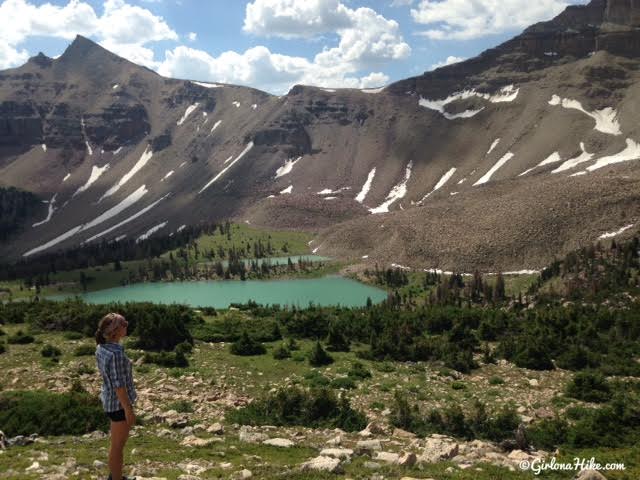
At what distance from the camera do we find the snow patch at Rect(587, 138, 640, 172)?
13400 cm

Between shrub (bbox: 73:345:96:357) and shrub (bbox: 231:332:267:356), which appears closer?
shrub (bbox: 73:345:96:357)

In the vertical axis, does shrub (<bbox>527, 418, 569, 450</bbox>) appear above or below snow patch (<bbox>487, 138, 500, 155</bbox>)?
below

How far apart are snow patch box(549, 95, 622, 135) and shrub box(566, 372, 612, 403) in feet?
486

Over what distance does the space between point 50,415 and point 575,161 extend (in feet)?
512

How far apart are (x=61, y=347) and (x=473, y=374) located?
27.1 meters

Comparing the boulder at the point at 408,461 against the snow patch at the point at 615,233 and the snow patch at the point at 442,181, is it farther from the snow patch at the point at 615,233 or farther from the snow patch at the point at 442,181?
the snow patch at the point at 442,181

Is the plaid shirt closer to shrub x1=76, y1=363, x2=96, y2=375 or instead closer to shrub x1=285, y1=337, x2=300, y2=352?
shrub x1=76, y1=363, x2=96, y2=375

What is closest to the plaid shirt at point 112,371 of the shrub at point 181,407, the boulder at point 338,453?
the boulder at point 338,453

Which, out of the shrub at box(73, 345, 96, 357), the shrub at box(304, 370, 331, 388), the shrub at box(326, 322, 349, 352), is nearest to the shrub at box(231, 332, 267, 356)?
the shrub at box(304, 370, 331, 388)

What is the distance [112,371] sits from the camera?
447 inches

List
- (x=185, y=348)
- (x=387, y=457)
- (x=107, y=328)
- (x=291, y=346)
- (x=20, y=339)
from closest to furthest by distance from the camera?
1. (x=107, y=328)
2. (x=387, y=457)
3. (x=185, y=348)
4. (x=20, y=339)
5. (x=291, y=346)

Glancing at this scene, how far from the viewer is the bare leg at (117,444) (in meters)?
11.7

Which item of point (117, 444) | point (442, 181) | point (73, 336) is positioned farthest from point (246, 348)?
point (442, 181)

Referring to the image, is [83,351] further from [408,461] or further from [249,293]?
[249,293]
